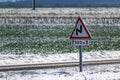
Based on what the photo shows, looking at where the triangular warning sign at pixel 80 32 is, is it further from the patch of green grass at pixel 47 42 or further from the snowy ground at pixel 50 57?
the patch of green grass at pixel 47 42

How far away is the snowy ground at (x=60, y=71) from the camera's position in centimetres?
1327

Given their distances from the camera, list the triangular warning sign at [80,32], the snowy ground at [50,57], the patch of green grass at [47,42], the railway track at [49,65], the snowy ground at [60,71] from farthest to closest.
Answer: the patch of green grass at [47,42] → the snowy ground at [50,57] → the railway track at [49,65] → the triangular warning sign at [80,32] → the snowy ground at [60,71]

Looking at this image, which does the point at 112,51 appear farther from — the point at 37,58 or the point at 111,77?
the point at 111,77

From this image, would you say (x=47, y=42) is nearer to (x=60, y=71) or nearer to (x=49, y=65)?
(x=49, y=65)

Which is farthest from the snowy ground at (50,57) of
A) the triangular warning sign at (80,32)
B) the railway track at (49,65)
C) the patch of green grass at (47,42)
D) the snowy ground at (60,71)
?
the triangular warning sign at (80,32)

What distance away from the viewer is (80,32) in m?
14.1

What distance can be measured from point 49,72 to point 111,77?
255 centimetres

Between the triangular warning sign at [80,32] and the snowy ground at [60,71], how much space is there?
4.26 ft

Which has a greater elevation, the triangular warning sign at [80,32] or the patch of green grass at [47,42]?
the triangular warning sign at [80,32]

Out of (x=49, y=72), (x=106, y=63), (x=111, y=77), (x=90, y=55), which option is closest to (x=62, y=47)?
(x=90, y=55)

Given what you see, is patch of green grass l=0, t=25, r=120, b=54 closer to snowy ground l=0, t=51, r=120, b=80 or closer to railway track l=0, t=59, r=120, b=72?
snowy ground l=0, t=51, r=120, b=80

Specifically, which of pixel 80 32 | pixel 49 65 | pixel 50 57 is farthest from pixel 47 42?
pixel 80 32

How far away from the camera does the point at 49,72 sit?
14.6m

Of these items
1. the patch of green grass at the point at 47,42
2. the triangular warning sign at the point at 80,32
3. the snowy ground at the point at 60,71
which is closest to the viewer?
the snowy ground at the point at 60,71
